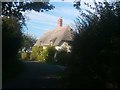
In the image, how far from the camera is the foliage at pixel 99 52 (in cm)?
1063

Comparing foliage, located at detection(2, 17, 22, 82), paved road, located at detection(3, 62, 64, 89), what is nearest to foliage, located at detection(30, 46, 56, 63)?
foliage, located at detection(2, 17, 22, 82)

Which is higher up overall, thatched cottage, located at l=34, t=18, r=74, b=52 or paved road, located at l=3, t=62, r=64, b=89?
thatched cottage, located at l=34, t=18, r=74, b=52

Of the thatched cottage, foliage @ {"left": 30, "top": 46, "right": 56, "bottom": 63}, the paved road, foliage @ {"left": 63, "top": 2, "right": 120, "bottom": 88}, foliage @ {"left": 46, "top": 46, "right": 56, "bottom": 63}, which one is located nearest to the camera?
foliage @ {"left": 63, "top": 2, "right": 120, "bottom": 88}

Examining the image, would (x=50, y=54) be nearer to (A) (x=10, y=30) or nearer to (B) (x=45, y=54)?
(B) (x=45, y=54)

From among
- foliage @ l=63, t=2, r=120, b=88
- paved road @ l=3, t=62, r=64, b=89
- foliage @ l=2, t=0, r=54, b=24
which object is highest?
foliage @ l=2, t=0, r=54, b=24

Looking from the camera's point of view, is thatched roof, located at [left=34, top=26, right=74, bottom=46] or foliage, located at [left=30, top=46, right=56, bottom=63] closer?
foliage, located at [left=30, top=46, right=56, bottom=63]

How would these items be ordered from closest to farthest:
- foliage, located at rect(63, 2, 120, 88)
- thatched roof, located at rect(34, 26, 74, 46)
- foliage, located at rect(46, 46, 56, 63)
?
1. foliage, located at rect(63, 2, 120, 88)
2. foliage, located at rect(46, 46, 56, 63)
3. thatched roof, located at rect(34, 26, 74, 46)

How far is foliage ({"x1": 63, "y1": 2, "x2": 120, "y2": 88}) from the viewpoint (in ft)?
34.9

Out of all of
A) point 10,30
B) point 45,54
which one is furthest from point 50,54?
point 10,30

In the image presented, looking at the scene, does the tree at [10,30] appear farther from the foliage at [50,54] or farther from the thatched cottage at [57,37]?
the thatched cottage at [57,37]

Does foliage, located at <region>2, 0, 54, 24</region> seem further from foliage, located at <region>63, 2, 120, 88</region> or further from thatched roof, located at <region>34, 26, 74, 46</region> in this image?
thatched roof, located at <region>34, 26, 74, 46</region>

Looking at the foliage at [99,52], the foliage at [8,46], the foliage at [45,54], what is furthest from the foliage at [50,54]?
the foliage at [99,52]

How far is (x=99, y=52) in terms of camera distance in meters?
12.1

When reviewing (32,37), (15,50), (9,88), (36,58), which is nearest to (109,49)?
(9,88)
